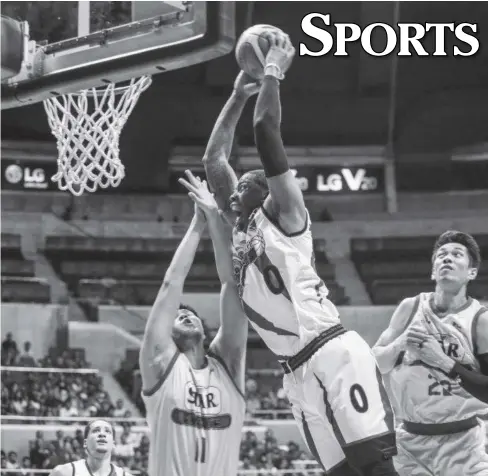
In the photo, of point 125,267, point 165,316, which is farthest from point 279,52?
point 125,267

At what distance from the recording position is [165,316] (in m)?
4.16

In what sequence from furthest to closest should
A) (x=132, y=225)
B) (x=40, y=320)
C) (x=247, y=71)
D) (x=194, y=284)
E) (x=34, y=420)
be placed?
(x=132, y=225), (x=194, y=284), (x=40, y=320), (x=34, y=420), (x=247, y=71)

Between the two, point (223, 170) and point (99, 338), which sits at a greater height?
point (223, 170)

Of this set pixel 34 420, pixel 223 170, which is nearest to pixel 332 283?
pixel 34 420

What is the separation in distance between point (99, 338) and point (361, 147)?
23.8ft

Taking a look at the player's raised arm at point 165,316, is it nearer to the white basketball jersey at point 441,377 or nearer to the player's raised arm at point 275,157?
the player's raised arm at point 275,157

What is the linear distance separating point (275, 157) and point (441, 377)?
4.80ft

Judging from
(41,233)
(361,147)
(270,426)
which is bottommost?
(270,426)

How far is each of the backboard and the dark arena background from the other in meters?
10.1

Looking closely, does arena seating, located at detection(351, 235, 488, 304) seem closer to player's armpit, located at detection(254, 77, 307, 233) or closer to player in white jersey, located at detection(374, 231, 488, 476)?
player in white jersey, located at detection(374, 231, 488, 476)

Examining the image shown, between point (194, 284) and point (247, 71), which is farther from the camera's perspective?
point (194, 284)

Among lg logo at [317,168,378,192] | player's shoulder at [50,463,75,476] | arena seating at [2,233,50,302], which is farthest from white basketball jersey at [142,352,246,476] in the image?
lg logo at [317,168,378,192]

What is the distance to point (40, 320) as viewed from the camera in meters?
16.5

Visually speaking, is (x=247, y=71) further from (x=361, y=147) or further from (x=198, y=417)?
(x=361, y=147)
